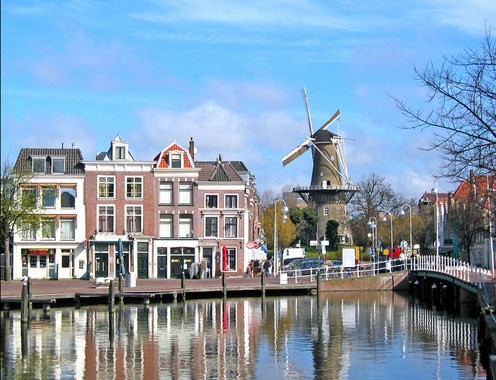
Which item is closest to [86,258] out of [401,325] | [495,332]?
[401,325]

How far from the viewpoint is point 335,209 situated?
368ft

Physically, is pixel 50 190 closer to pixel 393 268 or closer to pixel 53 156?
pixel 53 156

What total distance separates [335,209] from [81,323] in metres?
71.7

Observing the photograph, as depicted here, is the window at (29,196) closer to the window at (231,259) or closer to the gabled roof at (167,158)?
the gabled roof at (167,158)

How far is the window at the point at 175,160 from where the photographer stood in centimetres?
7456

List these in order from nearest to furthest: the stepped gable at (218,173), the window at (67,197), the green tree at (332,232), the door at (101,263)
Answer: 1. the door at (101,263)
2. the window at (67,197)
3. the stepped gable at (218,173)
4. the green tree at (332,232)

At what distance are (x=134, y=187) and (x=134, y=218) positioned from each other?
2551 mm

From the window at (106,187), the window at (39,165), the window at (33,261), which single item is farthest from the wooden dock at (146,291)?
the window at (39,165)

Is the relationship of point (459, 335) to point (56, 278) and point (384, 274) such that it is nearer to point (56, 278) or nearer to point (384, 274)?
point (384, 274)

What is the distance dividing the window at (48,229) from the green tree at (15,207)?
141 cm

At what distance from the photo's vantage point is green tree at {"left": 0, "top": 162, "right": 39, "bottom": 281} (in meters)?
66.6

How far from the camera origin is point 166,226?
7494cm

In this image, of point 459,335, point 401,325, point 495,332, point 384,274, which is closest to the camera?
point 495,332

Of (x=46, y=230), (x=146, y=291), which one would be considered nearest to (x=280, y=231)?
(x=46, y=230)
